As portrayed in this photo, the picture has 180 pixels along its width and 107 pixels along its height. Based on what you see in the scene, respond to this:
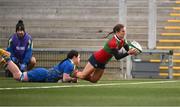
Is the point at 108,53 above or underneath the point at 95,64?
above

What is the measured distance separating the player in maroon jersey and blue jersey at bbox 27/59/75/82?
453 millimetres

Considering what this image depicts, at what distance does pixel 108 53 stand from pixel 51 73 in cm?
203

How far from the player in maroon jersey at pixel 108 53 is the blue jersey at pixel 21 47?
8.77ft

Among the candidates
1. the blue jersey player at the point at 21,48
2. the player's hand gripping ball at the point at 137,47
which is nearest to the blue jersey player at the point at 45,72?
the blue jersey player at the point at 21,48

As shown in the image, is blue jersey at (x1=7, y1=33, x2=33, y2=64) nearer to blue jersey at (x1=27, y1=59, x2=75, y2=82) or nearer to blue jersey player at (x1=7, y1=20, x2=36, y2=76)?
blue jersey player at (x1=7, y1=20, x2=36, y2=76)

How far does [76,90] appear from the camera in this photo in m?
13.7

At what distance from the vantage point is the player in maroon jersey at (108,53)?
1358 cm

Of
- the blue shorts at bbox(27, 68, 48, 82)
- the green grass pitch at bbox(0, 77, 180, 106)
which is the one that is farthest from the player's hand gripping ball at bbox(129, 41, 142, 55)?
the blue shorts at bbox(27, 68, 48, 82)

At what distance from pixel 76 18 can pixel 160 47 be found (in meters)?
4.42

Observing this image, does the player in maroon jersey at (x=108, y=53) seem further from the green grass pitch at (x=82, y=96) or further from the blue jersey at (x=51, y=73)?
the blue jersey at (x=51, y=73)

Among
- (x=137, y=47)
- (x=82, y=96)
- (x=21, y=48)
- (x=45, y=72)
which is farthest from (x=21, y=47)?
(x=82, y=96)

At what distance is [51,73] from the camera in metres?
15.3

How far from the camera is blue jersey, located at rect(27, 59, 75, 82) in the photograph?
1499cm

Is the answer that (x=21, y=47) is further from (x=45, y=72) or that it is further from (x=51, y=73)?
(x=45, y=72)
